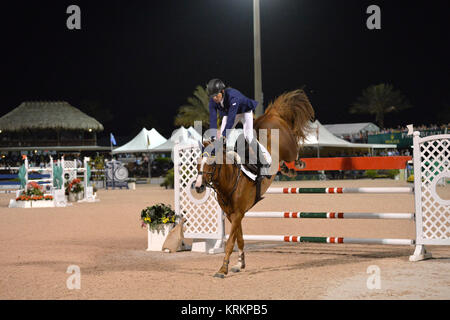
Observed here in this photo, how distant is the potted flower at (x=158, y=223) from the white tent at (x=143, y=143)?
28168 mm

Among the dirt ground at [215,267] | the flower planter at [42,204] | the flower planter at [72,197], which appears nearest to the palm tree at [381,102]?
the flower planter at [72,197]

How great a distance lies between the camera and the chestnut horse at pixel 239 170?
22.8ft

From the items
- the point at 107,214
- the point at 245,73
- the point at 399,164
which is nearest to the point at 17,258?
the point at 399,164

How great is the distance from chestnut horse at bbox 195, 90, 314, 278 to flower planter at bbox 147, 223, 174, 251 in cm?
206

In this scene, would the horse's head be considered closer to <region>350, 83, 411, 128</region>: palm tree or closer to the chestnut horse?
the chestnut horse

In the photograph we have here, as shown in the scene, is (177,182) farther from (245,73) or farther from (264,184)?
(245,73)

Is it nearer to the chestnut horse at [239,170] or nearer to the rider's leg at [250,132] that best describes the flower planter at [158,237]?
the chestnut horse at [239,170]

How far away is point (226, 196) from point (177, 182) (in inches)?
105

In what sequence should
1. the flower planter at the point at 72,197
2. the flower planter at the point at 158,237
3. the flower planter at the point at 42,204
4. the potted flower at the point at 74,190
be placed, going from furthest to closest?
the flower planter at the point at 72,197, the potted flower at the point at 74,190, the flower planter at the point at 42,204, the flower planter at the point at 158,237

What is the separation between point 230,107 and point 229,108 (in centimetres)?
6

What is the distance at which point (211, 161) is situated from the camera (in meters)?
6.89

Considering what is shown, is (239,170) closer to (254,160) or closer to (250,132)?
(254,160)


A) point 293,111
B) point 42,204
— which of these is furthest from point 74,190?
point 293,111

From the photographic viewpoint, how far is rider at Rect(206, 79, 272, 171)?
23.2 feet
